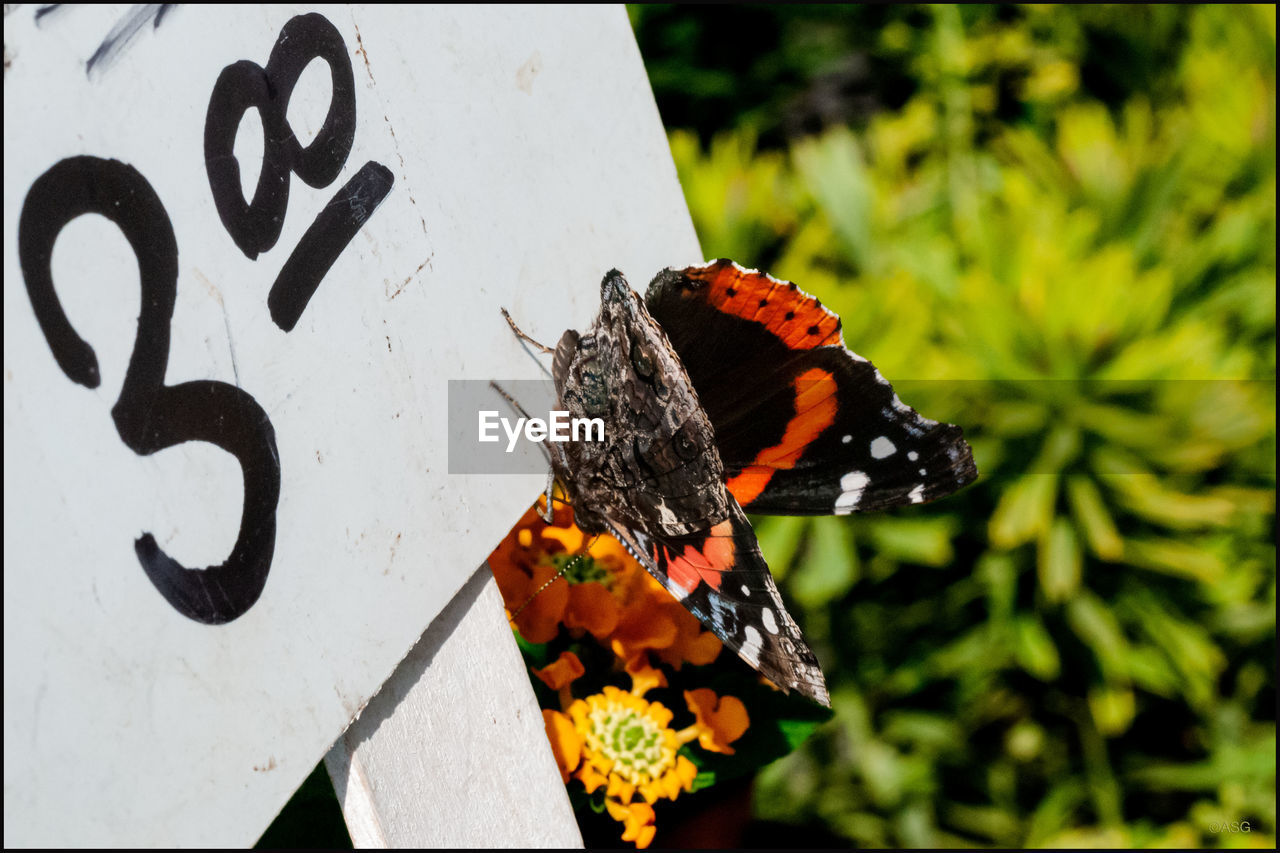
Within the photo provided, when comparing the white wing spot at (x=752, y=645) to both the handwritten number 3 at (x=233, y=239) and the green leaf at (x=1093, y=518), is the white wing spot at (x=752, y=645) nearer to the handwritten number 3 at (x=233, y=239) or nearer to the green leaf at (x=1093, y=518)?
the handwritten number 3 at (x=233, y=239)

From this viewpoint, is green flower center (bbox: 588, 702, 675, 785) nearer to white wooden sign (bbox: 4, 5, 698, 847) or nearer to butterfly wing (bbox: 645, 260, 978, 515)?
white wooden sign (bbox: 4, 5, 698, 847)

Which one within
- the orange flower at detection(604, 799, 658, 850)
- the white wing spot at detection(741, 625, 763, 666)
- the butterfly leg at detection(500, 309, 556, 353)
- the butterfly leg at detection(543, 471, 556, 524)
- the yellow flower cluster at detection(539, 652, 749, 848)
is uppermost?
the butterfly leg at detection(500, 309, 556, 353)

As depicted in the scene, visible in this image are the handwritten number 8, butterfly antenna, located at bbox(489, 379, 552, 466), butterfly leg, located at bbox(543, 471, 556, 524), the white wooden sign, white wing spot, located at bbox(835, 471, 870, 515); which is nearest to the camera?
the white wooden sign

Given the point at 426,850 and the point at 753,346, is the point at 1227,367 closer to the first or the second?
the point at 753,346

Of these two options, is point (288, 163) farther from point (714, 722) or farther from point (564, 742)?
point (714, 722)

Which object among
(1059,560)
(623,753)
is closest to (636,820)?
(623,753)

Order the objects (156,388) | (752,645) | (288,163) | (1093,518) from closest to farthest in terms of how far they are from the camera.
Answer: (156,388) → (288,163) → (752,645) → (1093,518)

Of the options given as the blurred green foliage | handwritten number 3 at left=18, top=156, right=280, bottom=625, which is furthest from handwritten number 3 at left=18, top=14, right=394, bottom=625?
the blurred green foliage
